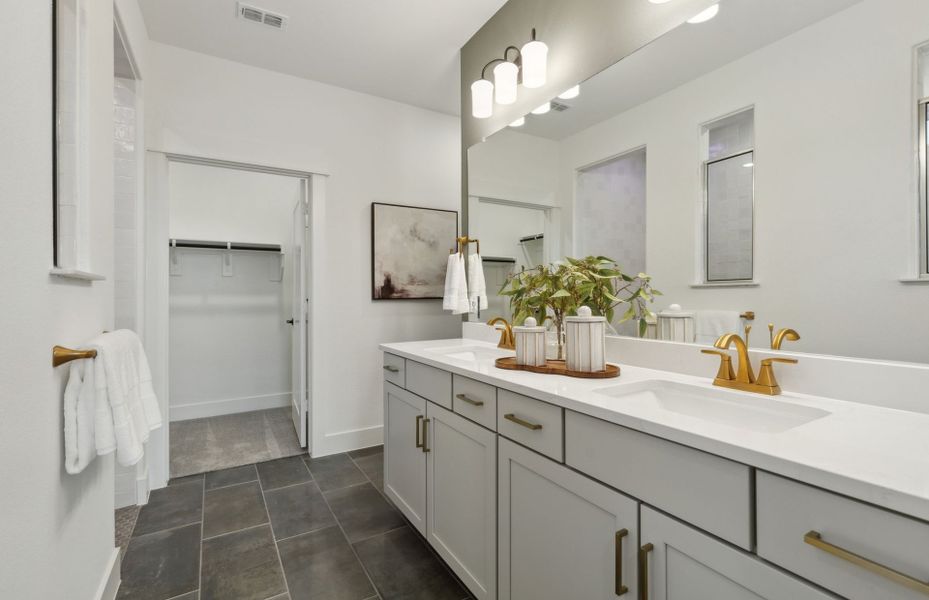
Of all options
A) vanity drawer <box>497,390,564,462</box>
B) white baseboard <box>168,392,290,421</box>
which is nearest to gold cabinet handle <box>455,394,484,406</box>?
vanity drawer <box>497,390,564,462</box>

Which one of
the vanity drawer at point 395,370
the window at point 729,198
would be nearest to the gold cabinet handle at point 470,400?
the vanity drawer at point 395,370

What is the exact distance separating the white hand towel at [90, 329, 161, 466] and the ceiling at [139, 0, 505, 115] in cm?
195

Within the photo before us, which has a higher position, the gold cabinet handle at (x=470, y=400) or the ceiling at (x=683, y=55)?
the ceiling at (x=683, y=55)

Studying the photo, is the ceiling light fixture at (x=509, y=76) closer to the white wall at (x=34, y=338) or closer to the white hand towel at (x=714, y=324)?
the white hand towel at (x=714, y=324)

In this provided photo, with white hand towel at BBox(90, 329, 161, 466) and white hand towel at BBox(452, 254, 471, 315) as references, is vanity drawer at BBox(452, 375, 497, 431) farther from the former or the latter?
white hand towel at BBox(452, 254, 471, 315)

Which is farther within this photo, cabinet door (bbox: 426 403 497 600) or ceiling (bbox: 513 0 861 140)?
cabinet door (bbox: 426 403 497 600)

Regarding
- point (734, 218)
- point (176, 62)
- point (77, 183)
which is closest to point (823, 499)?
point (734, 218)

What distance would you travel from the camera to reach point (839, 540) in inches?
24.8

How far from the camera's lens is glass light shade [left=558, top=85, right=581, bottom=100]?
187 cm

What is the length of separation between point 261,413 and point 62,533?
118 inches

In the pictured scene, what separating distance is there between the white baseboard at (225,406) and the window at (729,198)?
391 centimetres

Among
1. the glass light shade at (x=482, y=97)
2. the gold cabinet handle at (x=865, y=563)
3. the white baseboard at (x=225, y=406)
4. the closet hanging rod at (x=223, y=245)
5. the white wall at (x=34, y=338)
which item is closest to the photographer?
the gold cabinet handle at (x=865, y=563)

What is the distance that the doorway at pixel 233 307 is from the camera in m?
3.51

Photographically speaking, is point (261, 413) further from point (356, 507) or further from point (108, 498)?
point (108, 498)
